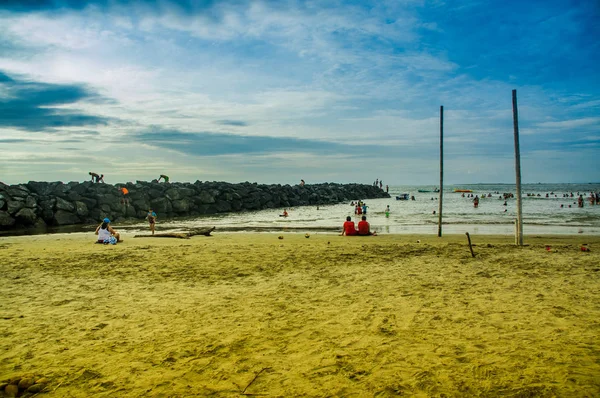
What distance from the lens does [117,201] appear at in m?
28.7

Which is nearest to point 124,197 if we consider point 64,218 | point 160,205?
point 160,205

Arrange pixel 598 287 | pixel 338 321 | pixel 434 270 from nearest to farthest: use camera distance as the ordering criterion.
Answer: pixel 338 321 → pixel 598 287 → pixel 434 270

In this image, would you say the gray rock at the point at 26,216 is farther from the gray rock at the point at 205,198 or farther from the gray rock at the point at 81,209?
the gray rock at the point at 205,198

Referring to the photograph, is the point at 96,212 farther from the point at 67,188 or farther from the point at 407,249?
the point at 407,249

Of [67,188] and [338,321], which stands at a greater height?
[67,188]

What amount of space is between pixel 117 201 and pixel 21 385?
1082 inches

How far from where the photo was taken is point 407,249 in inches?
470

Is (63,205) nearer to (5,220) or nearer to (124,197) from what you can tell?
(5,220)

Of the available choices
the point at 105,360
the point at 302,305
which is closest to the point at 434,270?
the point at 302,305

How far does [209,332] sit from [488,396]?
3.30m

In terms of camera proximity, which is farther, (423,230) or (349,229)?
(423,230)

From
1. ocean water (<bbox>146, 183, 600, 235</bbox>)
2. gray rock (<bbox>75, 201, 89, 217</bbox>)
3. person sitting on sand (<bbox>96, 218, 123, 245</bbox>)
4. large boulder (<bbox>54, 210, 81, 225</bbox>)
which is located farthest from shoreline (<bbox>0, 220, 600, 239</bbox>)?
person sitting on sand (<bbox>96, 218, 123, 245</bbox>)

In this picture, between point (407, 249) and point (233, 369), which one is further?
point (407, 249)

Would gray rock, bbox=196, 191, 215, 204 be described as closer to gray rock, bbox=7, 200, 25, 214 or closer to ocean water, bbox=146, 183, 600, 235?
ocean water, bbox=146, 183, 600, 235
